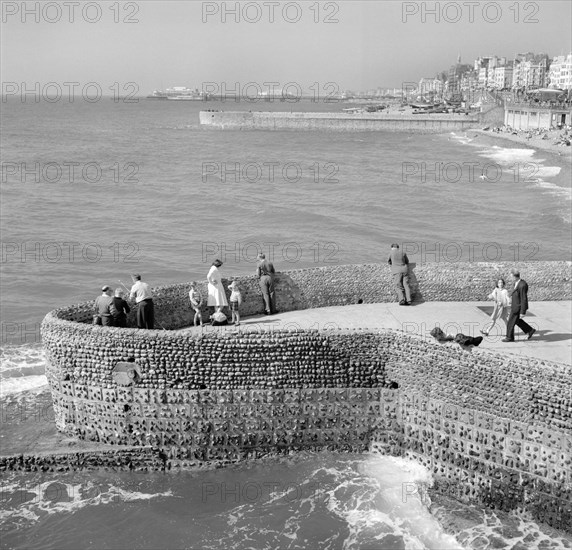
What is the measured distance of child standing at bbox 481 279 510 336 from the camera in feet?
51.1

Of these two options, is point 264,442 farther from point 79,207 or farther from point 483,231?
point 79,207

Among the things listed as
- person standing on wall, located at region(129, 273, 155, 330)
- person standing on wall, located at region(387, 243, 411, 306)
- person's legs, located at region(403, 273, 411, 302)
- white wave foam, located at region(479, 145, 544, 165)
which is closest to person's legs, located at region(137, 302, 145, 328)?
person standing on wall, located at region(129, 273, 155, 330)

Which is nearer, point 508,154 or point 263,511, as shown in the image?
point 263,511

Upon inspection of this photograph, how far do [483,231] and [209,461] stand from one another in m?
28.3

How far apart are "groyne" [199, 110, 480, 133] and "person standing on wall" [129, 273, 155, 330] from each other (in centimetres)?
11235

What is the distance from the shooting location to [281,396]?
14188 millimetres

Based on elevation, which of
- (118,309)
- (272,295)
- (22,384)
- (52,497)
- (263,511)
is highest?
(118,309)

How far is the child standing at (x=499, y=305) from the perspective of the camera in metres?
15.6

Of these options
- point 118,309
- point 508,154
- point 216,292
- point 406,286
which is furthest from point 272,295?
point 508,154

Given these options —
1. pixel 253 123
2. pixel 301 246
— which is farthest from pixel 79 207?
pixel 253 123

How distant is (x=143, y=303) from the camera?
15.3 metres

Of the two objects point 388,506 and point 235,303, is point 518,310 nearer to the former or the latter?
point 388,506

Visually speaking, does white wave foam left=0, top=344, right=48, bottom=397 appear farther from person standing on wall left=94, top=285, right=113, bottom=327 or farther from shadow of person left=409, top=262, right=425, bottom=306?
shadow of person left=409, top=262, right=425, bottom=306

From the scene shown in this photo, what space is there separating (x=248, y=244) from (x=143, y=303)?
2238 cm
